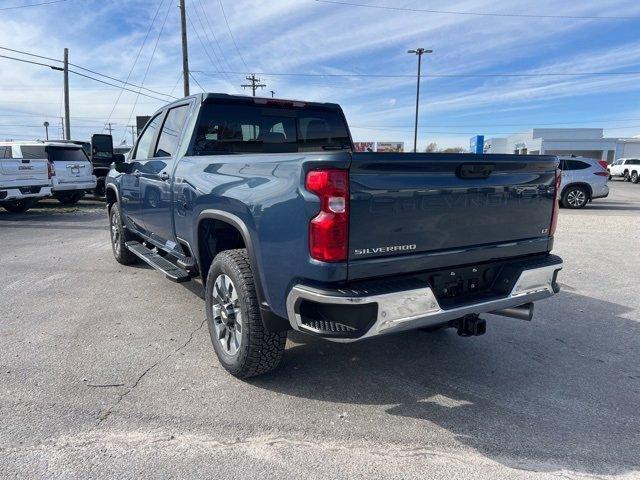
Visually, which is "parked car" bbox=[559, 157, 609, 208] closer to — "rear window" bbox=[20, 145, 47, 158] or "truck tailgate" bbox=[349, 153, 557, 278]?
"truck tailgate" bbox=[349, 153, 557, 278]

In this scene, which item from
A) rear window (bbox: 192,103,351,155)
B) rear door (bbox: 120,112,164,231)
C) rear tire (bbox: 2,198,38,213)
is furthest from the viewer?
rear tire (bbox: 2,198,38,213)

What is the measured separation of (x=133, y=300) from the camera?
17.7 ft

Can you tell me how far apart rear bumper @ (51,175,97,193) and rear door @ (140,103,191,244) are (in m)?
10.8

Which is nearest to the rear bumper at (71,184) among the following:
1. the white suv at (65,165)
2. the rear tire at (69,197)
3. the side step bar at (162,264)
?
the white suv at (65,165)

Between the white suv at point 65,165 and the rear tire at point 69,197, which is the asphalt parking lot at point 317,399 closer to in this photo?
the white suv at point 65,165

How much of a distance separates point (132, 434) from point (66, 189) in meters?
14.1

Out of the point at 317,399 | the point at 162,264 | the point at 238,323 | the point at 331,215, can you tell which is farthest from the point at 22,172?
the point at 331,215

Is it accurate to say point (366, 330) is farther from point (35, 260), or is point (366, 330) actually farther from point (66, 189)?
point (66, 189)

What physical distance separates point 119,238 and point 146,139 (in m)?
1.83

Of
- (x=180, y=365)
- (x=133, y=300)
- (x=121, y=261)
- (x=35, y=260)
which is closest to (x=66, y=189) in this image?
(x=35, y=260)

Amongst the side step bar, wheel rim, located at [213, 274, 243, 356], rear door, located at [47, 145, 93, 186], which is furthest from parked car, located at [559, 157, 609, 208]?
rear door, located at [47, 145, 93, 186]

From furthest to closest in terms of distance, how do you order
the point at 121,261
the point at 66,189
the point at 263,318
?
the point at 66,189 → the point at 121,261 → the point at 263,318

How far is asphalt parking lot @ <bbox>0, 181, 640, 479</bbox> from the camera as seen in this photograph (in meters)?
2.62

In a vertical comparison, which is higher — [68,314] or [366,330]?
[366,330]
